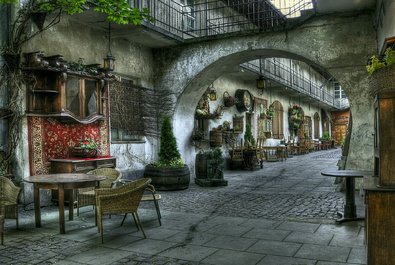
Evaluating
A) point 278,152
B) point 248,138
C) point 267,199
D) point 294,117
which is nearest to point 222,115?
point 248,138

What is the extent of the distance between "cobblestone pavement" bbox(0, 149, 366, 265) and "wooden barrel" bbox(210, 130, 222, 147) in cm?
509

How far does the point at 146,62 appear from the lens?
1027 centimetres

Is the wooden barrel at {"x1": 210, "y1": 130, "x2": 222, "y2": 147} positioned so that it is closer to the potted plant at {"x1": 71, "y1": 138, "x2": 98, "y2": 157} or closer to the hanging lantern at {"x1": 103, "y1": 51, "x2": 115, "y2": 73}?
the hanging lantern at {"x1": 103, "y1": 51, "x2": 115, "y2": 73}

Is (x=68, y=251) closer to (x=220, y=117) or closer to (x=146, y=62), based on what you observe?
(x=146, y=62)

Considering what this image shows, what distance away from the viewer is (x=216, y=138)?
12.8 metres

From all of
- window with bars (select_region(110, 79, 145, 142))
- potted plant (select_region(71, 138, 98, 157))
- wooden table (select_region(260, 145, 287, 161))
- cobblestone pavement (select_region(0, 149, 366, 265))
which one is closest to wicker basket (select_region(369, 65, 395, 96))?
cobblestone pavement (select_region(0, 149, 366, 265))

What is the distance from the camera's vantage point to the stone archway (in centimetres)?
798

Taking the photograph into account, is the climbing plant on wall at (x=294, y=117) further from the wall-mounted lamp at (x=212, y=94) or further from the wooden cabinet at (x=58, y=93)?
the wooden cabinet at (x=58, y=93)

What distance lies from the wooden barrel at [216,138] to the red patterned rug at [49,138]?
5335 millimetres

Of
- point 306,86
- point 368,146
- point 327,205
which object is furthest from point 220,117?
point 306,86

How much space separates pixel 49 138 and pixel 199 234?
4.00 m

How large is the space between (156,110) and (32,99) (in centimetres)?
390

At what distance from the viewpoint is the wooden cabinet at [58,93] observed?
22.6ft

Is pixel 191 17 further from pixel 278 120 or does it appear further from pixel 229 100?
pixel 278 120
